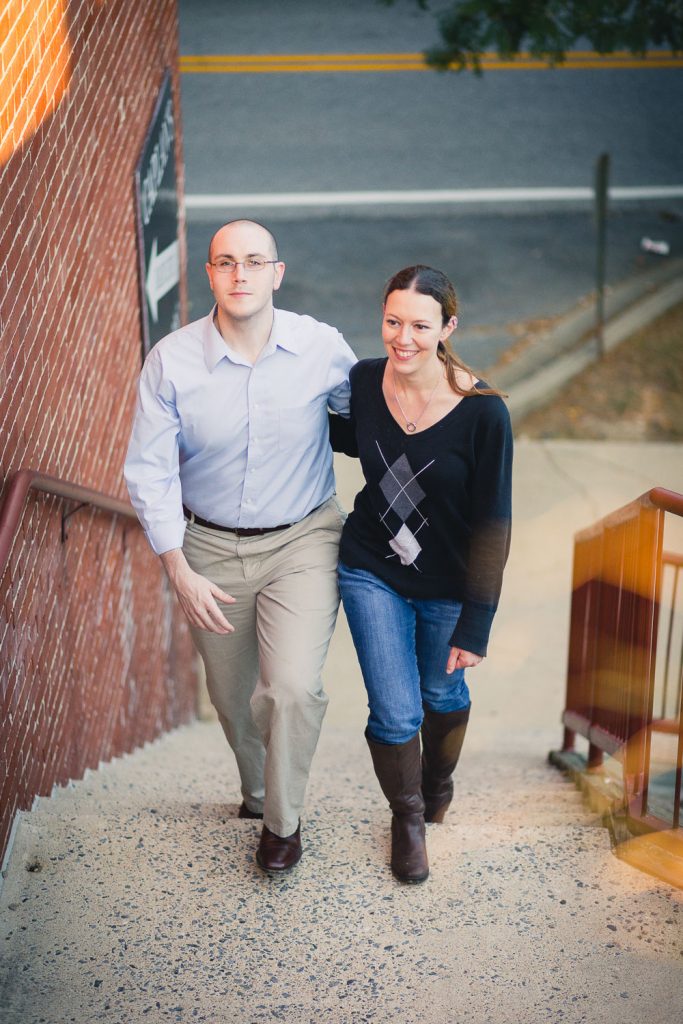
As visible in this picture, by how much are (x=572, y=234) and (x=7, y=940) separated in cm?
1077

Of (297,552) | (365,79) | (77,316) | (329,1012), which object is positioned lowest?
(329,1012)

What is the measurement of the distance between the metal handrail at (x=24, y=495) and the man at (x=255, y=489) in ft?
1.19

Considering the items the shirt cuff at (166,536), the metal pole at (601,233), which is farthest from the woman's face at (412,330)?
the metal pole at (601,233)

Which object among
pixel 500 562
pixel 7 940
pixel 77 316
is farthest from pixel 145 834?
pixel 77 316

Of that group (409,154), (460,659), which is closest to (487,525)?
(460,659)

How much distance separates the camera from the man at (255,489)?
12.0 ft

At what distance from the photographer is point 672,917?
345 centimetres

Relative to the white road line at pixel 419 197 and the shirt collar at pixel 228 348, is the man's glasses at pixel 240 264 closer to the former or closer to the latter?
the shirt collar at pixel 228 348

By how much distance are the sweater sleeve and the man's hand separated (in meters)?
0.78

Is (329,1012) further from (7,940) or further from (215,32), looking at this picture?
(215,32)

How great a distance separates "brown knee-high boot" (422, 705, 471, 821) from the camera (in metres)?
4.03

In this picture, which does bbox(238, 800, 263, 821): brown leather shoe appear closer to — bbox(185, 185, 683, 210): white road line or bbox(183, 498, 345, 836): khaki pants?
bbox(183, 498, 345, 836): khaki pants

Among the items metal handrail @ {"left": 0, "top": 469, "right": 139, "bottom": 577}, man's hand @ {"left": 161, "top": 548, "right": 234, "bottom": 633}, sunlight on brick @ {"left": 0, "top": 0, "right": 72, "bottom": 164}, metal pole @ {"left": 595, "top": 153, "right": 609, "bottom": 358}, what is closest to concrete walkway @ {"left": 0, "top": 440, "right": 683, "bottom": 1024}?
man's hand @ {"left": 161, "top": 548, "right": 234, "bottom": 633}

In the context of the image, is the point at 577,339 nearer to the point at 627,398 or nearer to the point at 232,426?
the point at 627,398
